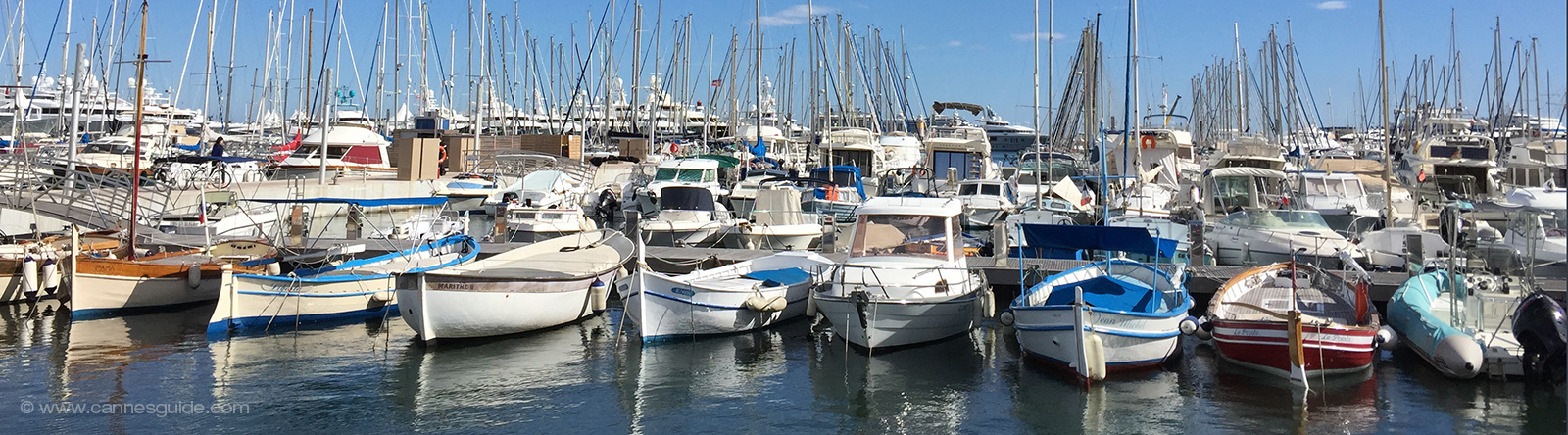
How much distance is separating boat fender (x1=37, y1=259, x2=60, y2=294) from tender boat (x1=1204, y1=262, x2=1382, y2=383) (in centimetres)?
1894

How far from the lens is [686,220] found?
27328mm

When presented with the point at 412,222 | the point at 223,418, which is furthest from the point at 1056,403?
the point at 412,222

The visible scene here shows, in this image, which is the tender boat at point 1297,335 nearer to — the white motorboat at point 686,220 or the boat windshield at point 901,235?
the boat windshield at point 901,235

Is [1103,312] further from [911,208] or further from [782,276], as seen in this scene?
[782,276]

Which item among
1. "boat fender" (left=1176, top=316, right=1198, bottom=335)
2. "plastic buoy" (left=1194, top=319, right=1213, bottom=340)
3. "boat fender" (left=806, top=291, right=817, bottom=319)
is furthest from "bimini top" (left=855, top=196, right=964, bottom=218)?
"plastic buoy" (left=1194, top=319, right=1213, bottom=340)

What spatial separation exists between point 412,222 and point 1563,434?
21.5m

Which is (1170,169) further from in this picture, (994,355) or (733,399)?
(733,399)

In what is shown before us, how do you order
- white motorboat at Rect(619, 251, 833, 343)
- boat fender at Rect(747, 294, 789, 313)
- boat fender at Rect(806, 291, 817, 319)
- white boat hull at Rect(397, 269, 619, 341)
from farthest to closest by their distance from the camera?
boat fender at Rect(747, 294, 789, 313)
boat fender at Rect(806, 291, 817, 319)
white motorboat at Rect(619, 251, 833, 343)
white boat hull at Rect(397, 269, 619, 341)

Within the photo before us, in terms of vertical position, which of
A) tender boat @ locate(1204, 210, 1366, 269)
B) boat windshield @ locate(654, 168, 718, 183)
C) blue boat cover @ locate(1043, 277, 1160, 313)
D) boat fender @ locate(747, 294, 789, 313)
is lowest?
boat fender @ locate(747, 294, 789, 313)

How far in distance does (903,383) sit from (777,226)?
1197 centimetres

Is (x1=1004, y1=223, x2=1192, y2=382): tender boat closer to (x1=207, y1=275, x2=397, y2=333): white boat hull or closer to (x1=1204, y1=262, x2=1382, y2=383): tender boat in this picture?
(x1=1204, y1=262, x2=1382, y2=383): tender boat

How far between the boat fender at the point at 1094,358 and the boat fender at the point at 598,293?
833 cm

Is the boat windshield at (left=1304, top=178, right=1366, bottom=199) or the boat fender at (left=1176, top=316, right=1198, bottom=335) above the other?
the boat windshield at (left=1304, top=178, right=1366, bottom=199)

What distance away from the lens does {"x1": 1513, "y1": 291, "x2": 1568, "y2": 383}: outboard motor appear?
13531mm
